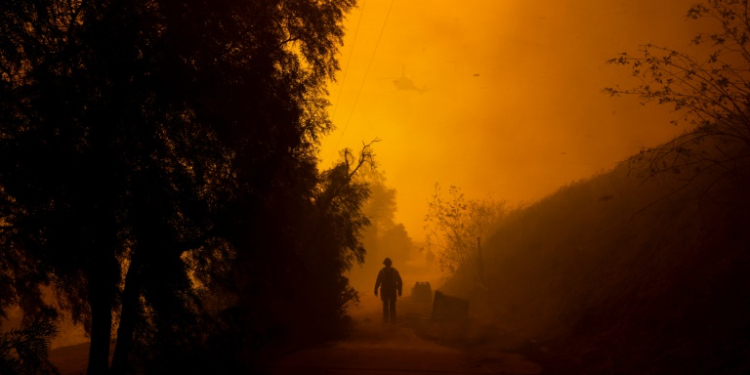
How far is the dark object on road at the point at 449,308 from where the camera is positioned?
60.4 feet

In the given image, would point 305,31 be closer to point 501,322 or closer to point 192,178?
point 192,178

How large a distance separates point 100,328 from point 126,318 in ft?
1.23

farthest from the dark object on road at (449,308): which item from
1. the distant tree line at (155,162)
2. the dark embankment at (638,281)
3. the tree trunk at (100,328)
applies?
the tree trunk at (100,328)

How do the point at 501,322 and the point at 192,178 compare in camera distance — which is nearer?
the point at 192,178

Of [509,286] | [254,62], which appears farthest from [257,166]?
[509,286]

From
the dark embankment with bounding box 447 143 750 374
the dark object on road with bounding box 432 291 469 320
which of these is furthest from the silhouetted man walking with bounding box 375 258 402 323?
the dark embankment with bounding box 447 143 750 374

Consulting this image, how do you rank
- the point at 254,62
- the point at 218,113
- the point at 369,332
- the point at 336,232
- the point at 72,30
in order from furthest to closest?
1. the point at 369,332
2. the point at 336,232
3. the point at 254,62
4. the point at 218,113
5. the point at 72,30

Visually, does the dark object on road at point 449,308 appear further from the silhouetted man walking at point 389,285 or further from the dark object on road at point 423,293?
the dark object on road at point 423,293

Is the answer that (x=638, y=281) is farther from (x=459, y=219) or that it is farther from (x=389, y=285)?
(x=459, y=219)


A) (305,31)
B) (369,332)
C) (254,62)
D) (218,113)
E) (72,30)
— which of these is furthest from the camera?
(369,332)

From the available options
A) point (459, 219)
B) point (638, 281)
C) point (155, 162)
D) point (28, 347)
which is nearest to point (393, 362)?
point (155, 162)

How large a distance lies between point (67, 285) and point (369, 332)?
11332mm

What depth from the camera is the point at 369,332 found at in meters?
17.0

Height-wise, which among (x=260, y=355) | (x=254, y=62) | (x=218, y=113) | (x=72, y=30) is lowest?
(x=260, y=355)
